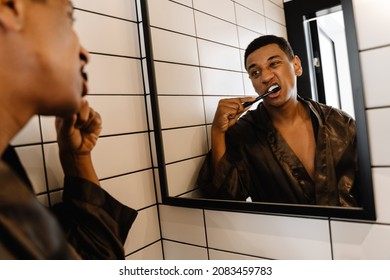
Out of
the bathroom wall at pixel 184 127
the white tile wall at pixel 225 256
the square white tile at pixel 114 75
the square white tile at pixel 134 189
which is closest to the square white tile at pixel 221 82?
the bathroom wall at pixel 184 127

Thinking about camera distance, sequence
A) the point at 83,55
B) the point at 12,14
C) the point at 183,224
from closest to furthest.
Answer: the point at 12,14 → the point at 83,55 → the point at 183,224

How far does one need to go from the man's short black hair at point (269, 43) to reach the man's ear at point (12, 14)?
0.50m

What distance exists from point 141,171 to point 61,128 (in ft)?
1.08

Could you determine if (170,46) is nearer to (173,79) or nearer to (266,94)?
(173,79)

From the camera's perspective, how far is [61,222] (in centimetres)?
69

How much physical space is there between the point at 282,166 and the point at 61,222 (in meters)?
0.54

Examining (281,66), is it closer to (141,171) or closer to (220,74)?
(220,74)

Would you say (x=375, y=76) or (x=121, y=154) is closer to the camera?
(x=375, y=76)

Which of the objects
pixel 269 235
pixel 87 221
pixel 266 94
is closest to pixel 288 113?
pixel 266 94

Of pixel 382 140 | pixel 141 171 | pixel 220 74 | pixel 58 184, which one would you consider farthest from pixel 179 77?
pixel 382 140

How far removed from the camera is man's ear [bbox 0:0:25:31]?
449 millimetres

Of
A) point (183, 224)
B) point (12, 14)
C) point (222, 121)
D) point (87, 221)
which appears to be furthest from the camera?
point (183, 224)

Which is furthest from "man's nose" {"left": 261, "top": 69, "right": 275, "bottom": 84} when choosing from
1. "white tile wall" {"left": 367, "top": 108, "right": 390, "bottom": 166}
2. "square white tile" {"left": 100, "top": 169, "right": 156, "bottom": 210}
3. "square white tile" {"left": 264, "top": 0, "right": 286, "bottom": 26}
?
"square white tile" {"left": 100, "top": 169, "right": 156, "bottom": 210}

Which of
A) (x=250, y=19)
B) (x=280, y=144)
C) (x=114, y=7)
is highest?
(x=114, y=7)
